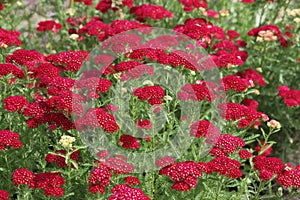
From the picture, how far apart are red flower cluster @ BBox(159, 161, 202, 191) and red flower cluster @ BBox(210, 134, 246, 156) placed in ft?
1.14

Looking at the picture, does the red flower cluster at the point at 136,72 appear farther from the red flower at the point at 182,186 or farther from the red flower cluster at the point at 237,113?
the red flower at the point at 182,186

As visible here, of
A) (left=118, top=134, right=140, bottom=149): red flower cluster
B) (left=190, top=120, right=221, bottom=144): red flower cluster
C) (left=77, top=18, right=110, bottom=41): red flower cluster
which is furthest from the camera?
(left=77, top=18, right=110, bottom=41): red flower cluster

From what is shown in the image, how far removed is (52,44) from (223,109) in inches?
143

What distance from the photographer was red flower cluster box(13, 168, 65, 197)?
3406 mm

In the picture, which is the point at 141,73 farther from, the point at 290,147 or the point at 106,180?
the point at 290,147

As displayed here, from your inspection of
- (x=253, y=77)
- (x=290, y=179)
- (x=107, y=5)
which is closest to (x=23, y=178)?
(x=290, y=179)

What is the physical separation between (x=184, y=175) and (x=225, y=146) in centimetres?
55

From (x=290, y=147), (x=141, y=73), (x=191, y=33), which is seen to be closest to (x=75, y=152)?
(x=141, y=73)

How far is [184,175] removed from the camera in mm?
3371

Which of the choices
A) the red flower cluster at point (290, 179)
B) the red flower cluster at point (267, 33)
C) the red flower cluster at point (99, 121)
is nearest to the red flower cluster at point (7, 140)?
the red flower cluster at point (99, 121)

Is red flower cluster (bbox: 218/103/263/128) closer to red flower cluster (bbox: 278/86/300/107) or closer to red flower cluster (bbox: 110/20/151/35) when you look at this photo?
red flower cluster (bbox: 278/86/300/107)

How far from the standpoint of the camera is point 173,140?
436cm

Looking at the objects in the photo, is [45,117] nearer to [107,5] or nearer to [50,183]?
[50,183]

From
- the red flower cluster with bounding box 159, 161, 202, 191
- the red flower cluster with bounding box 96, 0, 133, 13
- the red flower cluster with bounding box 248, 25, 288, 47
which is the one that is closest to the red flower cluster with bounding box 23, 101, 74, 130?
the red flower cluster with bounding box 159, 161, 202, 191
